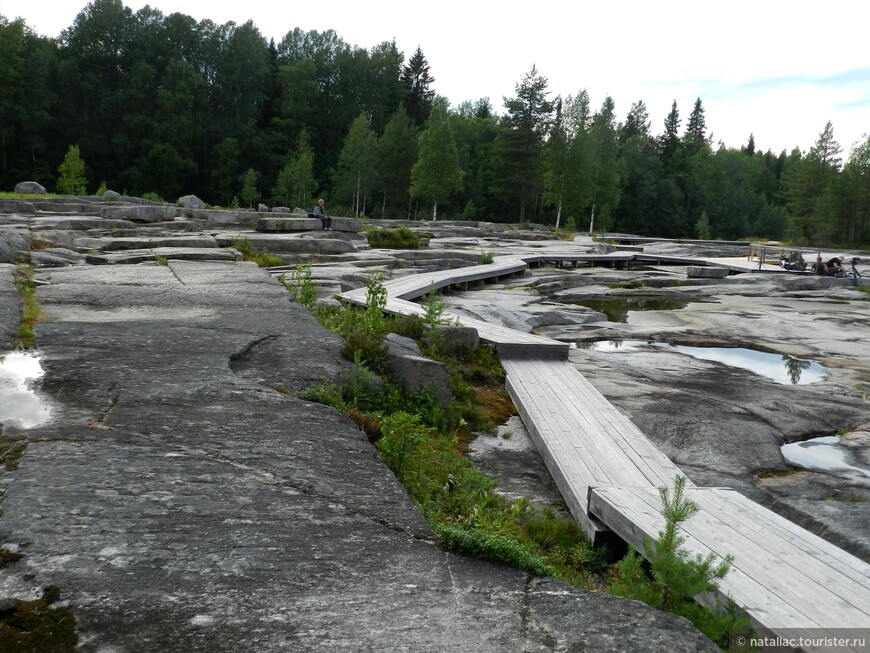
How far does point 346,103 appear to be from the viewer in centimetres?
7544

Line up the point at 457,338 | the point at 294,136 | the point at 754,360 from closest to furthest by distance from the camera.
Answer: the point at 457,338, the point at 754,360, the point at 294,136

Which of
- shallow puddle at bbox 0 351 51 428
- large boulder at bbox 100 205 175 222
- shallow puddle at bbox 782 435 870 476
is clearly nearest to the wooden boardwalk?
shallow puddle at bbox 782 435 870 476

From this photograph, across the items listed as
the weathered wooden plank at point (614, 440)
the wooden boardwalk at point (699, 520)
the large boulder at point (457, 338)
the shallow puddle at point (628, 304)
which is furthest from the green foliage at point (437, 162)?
the wooden boardwalk at point (699, 520)

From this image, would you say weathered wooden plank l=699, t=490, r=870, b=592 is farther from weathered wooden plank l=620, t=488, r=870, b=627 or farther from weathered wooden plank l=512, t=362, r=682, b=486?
weathered wooden plank l=512, t=362, r=682, b=486

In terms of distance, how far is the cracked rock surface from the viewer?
2312 mm

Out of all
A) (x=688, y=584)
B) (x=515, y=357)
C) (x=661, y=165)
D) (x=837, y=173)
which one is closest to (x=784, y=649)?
(x=688, y=584)

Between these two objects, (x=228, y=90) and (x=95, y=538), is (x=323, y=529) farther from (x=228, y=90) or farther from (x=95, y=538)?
(x=228, y=90)

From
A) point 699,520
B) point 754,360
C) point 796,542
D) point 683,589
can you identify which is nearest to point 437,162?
point 754,360

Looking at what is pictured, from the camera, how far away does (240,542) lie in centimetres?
282

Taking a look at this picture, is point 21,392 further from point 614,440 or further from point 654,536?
point 614,440

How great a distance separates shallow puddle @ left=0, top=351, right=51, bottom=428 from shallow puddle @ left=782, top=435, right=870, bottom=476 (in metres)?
6.61

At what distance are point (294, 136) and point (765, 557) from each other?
71.4 meters

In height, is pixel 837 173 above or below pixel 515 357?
above

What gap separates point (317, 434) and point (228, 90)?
237ft
